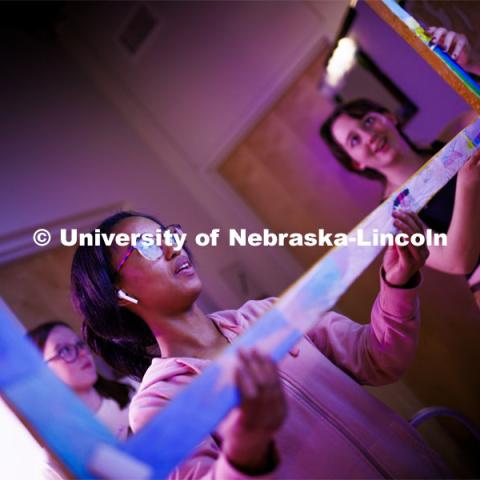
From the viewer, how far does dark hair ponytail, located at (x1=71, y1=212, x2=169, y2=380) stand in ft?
2.97

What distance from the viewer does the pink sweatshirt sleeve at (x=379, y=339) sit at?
2.96ft

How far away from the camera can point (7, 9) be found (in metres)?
2.38

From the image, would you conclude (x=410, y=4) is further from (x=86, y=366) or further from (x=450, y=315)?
(x=86, y=366)

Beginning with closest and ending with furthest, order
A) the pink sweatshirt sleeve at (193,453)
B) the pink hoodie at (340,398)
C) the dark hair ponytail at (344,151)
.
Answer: the pink sweatshirt sleeve at (193,453)
the pink hoodie at (340,398)
the dark hair ponytail at (344,151)

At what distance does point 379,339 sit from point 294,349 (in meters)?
0.18

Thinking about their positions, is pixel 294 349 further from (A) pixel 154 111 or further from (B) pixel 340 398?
(A) pixel 154 111

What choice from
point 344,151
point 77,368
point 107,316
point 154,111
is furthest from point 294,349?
point 154,111

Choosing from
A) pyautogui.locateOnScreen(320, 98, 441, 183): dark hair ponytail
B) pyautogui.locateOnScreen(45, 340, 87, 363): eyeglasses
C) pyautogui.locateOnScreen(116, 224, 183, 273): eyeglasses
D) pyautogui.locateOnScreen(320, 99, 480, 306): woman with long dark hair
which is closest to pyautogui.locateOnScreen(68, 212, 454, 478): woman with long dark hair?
pyautogui.locateOnScreen(116, 224, 183, 273): eyeglasses

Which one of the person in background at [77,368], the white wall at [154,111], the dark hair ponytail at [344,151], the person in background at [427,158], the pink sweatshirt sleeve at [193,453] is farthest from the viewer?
the white wall at [154,111]

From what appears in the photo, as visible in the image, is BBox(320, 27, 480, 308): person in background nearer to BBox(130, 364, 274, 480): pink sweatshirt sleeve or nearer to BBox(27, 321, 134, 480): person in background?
BBox(130, 364, 274, 480): pink sweatshirt sleeve

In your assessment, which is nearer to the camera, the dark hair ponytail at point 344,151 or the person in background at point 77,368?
the person in background at point 77,368

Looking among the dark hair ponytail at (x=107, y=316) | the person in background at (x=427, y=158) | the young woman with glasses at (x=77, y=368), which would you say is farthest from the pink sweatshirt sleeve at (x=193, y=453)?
the person in background at (x=427, y=158)

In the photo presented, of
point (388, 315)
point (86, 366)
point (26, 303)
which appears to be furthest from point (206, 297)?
point (388, 315)

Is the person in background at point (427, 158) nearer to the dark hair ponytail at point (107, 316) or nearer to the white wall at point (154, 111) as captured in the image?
the white wall at point (154, 111)
